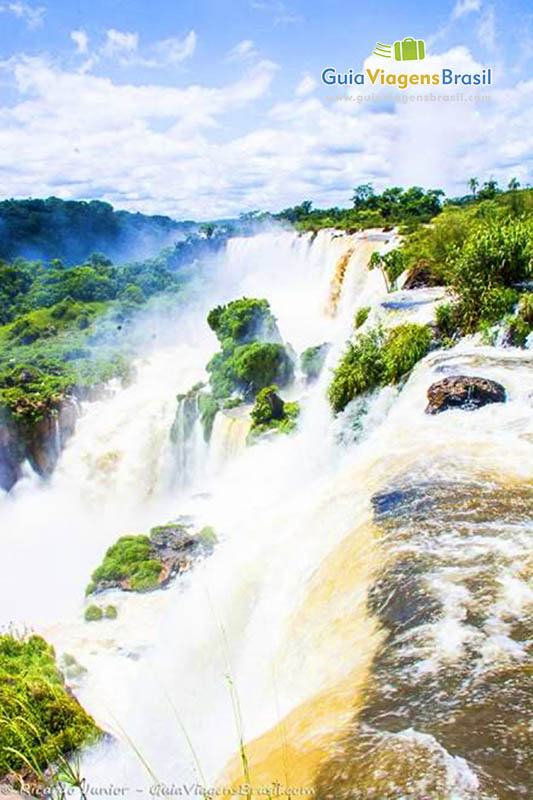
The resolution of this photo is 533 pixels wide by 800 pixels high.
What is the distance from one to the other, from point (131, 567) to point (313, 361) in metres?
13.8

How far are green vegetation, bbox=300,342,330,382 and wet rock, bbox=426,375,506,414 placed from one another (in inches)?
556

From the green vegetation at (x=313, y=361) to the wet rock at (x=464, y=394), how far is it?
46.3ft

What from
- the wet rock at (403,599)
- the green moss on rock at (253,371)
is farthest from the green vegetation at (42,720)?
the green moss on rock at (253,371)

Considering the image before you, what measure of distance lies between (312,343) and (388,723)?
3022 centimetres

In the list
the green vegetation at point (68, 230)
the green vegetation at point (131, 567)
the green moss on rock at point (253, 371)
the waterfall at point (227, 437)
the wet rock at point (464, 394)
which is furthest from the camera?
the green vegetation at point (68, 230)

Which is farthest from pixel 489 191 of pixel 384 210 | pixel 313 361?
pixel 313 361

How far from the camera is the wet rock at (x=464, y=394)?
1241cm

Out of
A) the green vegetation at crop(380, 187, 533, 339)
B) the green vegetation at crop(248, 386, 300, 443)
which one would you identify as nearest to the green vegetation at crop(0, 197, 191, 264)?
the green vegetation at crop(248, 386, 300, 443)

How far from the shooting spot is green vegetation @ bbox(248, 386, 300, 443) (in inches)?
883

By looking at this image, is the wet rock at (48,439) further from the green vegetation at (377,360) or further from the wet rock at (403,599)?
the wet rock at (403,599)

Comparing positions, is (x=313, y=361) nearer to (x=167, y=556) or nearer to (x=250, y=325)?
(x=250, y=325)

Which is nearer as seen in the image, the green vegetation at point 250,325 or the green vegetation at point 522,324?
the green vegetation at point 522,324

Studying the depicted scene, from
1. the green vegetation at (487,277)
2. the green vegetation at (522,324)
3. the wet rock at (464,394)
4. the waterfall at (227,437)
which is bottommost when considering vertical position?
the waterfall at (227,437)

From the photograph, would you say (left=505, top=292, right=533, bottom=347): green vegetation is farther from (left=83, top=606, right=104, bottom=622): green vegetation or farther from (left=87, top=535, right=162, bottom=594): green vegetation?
(left=83, top=606, right=104, bottom=622): green vegetation
